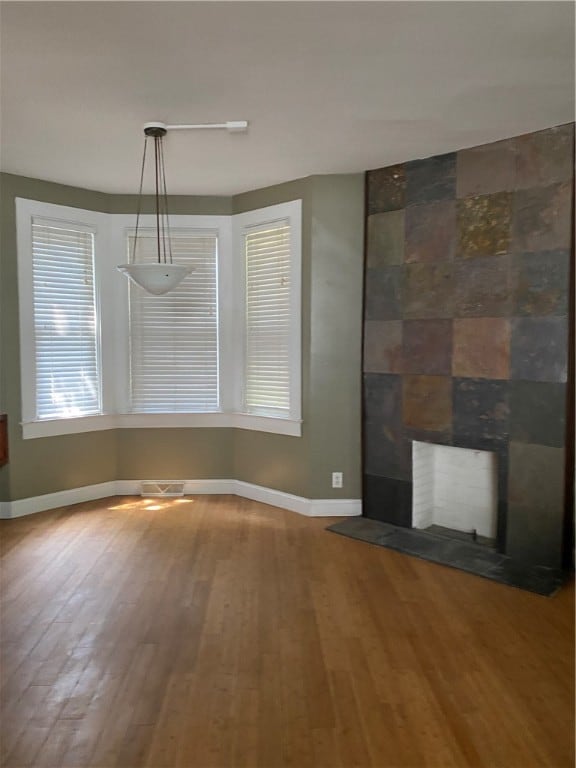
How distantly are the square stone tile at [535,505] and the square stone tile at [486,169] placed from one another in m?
1.73

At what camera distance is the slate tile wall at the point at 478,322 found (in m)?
3.63

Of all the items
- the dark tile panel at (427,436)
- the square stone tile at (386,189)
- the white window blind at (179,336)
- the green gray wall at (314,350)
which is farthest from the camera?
the white window blind at (179,336)

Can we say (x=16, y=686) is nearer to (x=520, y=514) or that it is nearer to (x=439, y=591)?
(x=439, y=591)

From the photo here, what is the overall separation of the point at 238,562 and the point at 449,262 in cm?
256

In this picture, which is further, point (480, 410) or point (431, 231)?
point (431, 231)

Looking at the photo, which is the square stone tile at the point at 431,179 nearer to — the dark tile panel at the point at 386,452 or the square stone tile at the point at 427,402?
the square stone tile at the point at 427,402

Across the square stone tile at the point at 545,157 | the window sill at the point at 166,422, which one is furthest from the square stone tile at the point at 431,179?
the window sill at the point at 166,422

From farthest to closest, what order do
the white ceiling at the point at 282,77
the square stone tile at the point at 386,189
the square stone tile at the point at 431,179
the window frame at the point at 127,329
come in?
the window frame at the point at 127,329, the square stone tile at the point at 386,189, the square stone tile at the point at 431,179, the white ceiling at the point at 282,77

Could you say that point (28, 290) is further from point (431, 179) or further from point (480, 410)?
point (480, 410)

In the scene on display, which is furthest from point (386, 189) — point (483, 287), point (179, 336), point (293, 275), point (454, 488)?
point (454, 488)

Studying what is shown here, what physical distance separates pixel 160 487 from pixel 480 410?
118 inches

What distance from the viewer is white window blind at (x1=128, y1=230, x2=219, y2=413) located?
5316 millimetres

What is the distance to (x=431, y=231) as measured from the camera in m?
4.20

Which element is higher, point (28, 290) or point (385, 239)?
point (385, 239)
